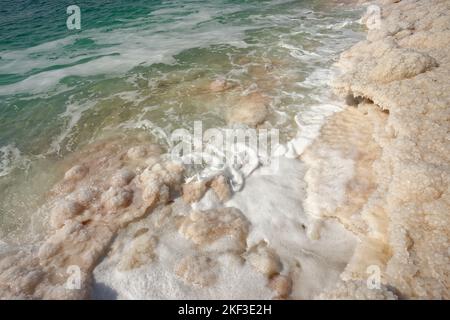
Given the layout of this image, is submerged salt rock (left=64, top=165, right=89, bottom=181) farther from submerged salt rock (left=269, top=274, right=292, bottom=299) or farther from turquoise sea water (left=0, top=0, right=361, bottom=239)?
submerged salt rock (left=269, top=274, right=292, bottom=299)

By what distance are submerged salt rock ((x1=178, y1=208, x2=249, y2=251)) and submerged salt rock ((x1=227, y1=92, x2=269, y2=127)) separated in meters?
3.08

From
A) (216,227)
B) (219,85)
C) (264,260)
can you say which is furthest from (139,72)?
(264,260)

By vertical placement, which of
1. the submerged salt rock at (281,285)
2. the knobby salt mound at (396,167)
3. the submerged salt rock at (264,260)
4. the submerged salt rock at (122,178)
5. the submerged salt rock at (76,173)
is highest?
the knobby salt mound at (396,167)

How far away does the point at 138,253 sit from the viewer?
455 cm

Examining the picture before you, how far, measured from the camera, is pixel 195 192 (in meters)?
5.50

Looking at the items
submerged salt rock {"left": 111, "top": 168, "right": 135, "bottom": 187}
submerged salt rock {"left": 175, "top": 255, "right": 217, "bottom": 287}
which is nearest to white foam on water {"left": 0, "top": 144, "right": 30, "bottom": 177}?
submerged salt rock {"left": 111, "top": 168, "right": 135, "bottom": 187}

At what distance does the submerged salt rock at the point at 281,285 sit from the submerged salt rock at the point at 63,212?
3672mm

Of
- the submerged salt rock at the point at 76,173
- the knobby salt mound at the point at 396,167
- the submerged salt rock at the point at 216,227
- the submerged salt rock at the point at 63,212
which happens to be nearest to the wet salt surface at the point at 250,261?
the submerged salt rock at the point at 216,227

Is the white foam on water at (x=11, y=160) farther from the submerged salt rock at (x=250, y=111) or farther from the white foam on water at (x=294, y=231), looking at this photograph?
the white foam on water at (x=294, y=231)

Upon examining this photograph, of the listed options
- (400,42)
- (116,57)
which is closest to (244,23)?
(116,57)

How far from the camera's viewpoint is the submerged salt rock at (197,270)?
13.6 ft

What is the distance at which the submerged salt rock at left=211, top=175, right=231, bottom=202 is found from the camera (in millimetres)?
5504

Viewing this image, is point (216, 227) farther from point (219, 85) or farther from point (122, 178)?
point (219, 85)
